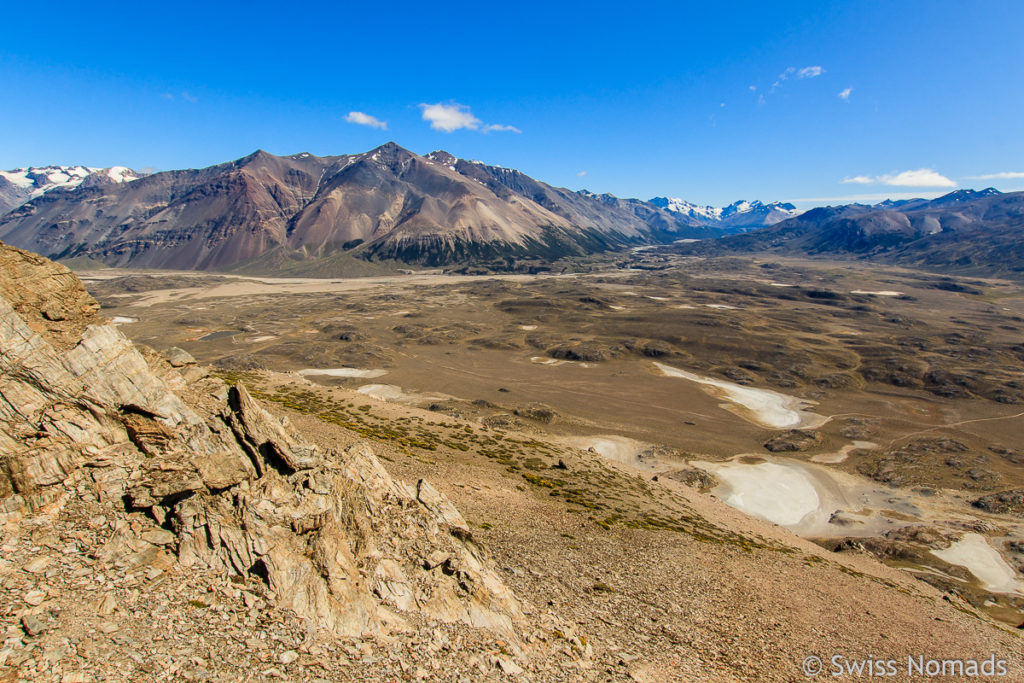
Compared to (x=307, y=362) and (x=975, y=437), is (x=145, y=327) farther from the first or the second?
(x=975, y=437)

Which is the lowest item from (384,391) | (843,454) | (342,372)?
(843,454)

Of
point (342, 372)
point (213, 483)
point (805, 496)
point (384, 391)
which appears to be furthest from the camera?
point (342, 372)

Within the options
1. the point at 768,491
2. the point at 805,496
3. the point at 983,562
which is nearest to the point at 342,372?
the point at 768,491

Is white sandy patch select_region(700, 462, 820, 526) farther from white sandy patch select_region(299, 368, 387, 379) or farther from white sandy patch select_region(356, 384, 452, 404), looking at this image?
white sandy patch select_region(299, 368, 387, 379)

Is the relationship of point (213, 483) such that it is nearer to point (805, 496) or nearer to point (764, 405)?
point (805, 496)

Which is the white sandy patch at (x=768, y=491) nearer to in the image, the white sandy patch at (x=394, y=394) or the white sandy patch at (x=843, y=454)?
the white sandy patch at (x=843, y=454)
